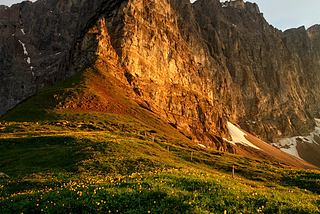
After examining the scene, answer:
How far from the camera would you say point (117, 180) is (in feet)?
43.0

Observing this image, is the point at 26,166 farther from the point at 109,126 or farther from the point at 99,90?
the point at 99,90

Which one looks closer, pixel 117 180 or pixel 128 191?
pixel 128 191

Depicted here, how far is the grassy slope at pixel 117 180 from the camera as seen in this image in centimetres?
936

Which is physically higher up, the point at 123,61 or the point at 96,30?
the point at 96,30

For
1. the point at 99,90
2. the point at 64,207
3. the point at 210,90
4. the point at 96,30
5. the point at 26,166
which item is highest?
the point at 96,30

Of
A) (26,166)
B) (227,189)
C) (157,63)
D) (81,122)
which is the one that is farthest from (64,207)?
(157,63)

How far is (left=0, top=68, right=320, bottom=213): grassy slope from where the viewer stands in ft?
30.7

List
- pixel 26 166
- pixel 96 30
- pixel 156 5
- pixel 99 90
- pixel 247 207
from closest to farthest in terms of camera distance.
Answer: pixel 247 207 < pixel 26 166 < pixel 99 90 < pixel 96 30 < pixel 156 5

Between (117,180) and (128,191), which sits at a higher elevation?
(128,191)

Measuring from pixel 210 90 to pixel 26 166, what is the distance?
188359 millimetres

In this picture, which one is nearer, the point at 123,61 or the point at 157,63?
the point at 123,61

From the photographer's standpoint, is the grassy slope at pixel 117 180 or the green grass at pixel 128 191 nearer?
the green grass at pixel 128 191

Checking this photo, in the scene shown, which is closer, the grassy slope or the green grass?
the green grass

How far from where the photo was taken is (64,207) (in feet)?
30.0
